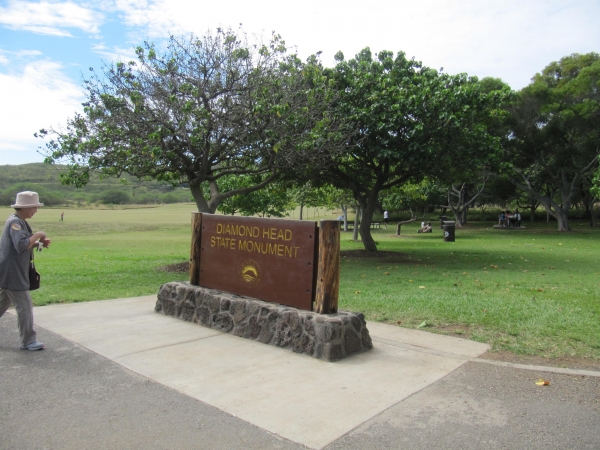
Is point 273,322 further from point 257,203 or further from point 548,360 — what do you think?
point 257,203

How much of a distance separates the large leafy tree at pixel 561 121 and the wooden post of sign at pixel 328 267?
27.0 m

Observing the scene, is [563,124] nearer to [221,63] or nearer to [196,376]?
[221,63]

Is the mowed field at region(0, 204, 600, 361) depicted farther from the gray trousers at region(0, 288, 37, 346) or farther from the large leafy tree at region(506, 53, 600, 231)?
the large leafy tree at region(506, 53, 600, 231)

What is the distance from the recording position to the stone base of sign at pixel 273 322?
5.56 m

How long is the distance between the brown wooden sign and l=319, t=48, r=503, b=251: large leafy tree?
25.6ft

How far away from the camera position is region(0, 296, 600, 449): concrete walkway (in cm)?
372

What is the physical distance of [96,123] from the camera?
1229cm

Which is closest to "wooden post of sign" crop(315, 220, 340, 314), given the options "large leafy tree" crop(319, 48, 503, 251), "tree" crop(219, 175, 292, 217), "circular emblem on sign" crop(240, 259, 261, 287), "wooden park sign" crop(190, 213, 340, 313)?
"wooden park sign" crop(190, 213, 340, 313)

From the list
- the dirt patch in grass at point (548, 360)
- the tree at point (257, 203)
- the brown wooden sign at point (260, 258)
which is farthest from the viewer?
the tree at point (257, 203)

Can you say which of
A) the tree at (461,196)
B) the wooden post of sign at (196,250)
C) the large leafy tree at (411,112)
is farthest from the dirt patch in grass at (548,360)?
the tree at (461,196)

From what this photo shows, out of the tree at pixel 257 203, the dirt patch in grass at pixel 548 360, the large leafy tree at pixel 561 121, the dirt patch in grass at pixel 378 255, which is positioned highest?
the large leafy tree at pixel 561 121

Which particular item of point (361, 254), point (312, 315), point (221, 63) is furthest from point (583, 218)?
point (312, 315)

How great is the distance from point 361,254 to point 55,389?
1423 cm

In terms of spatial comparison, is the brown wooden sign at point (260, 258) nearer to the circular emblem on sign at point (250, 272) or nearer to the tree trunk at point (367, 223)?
the circular emblem on sign at point (250, 272)
